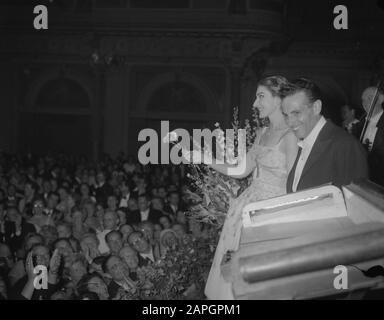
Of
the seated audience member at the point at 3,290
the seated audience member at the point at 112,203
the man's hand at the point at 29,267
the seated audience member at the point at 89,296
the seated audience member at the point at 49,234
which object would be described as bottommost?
the seated audience member at the point at 3,290

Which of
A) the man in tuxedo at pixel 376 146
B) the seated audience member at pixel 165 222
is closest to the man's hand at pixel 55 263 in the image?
the seated audience member at pixel 165 222

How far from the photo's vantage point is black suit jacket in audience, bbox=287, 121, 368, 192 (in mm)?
2160

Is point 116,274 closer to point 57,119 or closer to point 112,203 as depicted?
point 112,203

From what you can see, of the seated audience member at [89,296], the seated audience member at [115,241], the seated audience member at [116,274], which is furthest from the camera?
the seated audience member at [115,241]

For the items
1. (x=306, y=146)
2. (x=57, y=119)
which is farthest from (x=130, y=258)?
(x=57, y=119)

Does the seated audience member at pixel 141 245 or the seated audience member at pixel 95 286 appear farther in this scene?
the seated audience member at pixel 141 245

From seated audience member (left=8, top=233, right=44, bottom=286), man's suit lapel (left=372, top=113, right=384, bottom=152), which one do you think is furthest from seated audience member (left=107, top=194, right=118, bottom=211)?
man's suit lapel (left=372, top=113, right=384, bottom=152)

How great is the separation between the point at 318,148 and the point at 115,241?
3.07 meters

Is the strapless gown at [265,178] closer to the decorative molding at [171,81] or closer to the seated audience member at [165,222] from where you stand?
the seated audience member at [165,222]

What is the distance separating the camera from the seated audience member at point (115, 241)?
499 centimetres

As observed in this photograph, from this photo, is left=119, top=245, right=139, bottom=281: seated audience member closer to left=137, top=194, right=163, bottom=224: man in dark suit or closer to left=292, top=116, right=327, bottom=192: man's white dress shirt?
left=137, top=194, right=163, bottom=224: man in dark suit

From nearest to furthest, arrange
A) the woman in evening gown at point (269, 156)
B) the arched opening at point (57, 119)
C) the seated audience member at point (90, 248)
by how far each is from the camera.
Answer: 1. the woman in evening gown at point (269, 156)
2. the seated audience member at point (90, 248)
3. the arched opening at point (57, 119)
